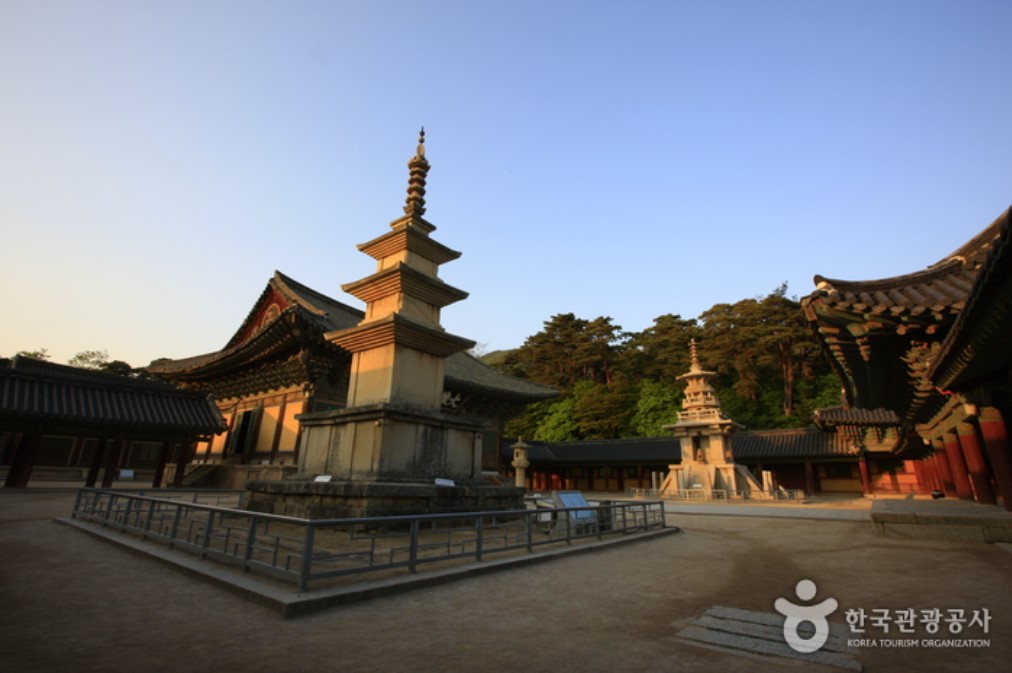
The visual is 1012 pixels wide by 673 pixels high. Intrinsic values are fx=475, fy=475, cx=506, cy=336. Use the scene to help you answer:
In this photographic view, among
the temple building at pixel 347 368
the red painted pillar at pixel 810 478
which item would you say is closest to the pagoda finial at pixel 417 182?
the temple building at pixel 347 368

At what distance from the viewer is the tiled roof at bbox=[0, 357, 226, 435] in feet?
47.4

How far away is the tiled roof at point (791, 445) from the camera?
29125mm

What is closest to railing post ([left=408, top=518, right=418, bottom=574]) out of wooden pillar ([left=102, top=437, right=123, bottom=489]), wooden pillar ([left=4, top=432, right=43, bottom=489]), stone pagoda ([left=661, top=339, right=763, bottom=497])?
wooden pillar ([left=102, top=437, right=123, bottom=489])

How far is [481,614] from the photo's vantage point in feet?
14.2

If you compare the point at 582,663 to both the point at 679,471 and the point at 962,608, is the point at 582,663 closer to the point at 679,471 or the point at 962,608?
the point at 962,608

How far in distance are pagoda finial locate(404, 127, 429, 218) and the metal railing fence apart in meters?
7.67

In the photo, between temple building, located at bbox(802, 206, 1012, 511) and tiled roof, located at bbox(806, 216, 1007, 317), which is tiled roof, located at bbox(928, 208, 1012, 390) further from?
tiled roof, located at bbox(806, 216, 1007, 317)

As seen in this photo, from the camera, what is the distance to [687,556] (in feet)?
25.5

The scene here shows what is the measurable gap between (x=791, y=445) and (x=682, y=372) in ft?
47.8

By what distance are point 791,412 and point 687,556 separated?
37597mm

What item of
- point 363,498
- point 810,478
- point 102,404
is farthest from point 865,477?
point 102,404

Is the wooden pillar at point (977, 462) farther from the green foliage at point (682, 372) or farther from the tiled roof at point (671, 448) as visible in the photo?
the green foliage at point (682, 372)

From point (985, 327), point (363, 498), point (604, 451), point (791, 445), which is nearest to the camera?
point (985, 327)

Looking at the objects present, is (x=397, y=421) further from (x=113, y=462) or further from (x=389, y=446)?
(x=113, y=462)
